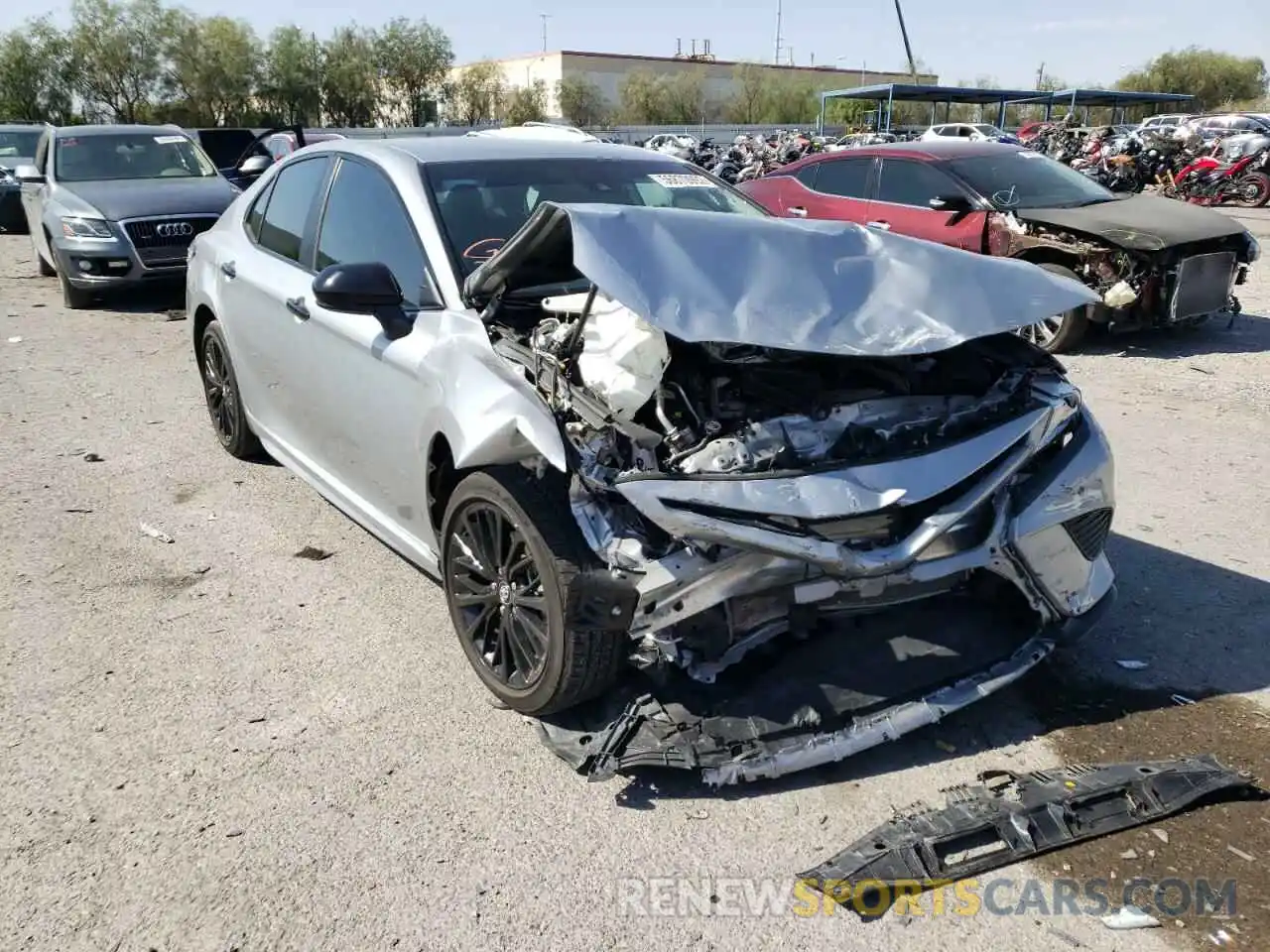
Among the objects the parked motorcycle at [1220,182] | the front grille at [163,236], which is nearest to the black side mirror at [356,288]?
the front grille at [163,236]

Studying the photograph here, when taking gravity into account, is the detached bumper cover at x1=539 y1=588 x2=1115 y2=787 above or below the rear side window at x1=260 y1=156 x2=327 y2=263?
below

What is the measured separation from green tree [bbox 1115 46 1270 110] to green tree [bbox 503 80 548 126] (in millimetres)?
45311

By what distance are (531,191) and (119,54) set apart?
60089mm

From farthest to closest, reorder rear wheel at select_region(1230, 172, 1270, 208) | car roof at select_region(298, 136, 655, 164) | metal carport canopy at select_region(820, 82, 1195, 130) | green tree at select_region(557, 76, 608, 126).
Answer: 1. green tree at select_region(557, 76, 608, 126)
2. metal carport canopy at select_region(820, 82, 1195, 130)
3. rear wheel at select_region(1230, 172, 1270, 208)
4. car roof at select_region(298, 136, 655, 164)

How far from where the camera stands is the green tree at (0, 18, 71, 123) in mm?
51062

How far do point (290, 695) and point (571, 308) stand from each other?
1.64 m

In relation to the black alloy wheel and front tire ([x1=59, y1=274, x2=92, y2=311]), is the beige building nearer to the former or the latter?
front tire ([x1=59, y1=274, x2=92, y2=311])

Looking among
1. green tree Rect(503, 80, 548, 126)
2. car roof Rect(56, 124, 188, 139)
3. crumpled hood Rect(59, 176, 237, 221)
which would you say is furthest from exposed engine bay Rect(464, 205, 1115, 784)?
green tree Rect(503, 80, 548, 126)

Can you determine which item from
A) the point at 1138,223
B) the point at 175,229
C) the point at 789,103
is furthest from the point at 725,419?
the point at 789,103

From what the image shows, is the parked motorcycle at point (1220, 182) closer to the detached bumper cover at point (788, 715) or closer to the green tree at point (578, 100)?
the detached bumper cover at point (788, 715)

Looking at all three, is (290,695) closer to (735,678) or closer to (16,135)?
(735,678)

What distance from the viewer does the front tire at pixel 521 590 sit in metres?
2.89

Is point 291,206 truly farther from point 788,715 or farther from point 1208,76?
point 1208,76

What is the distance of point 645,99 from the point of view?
233ft
